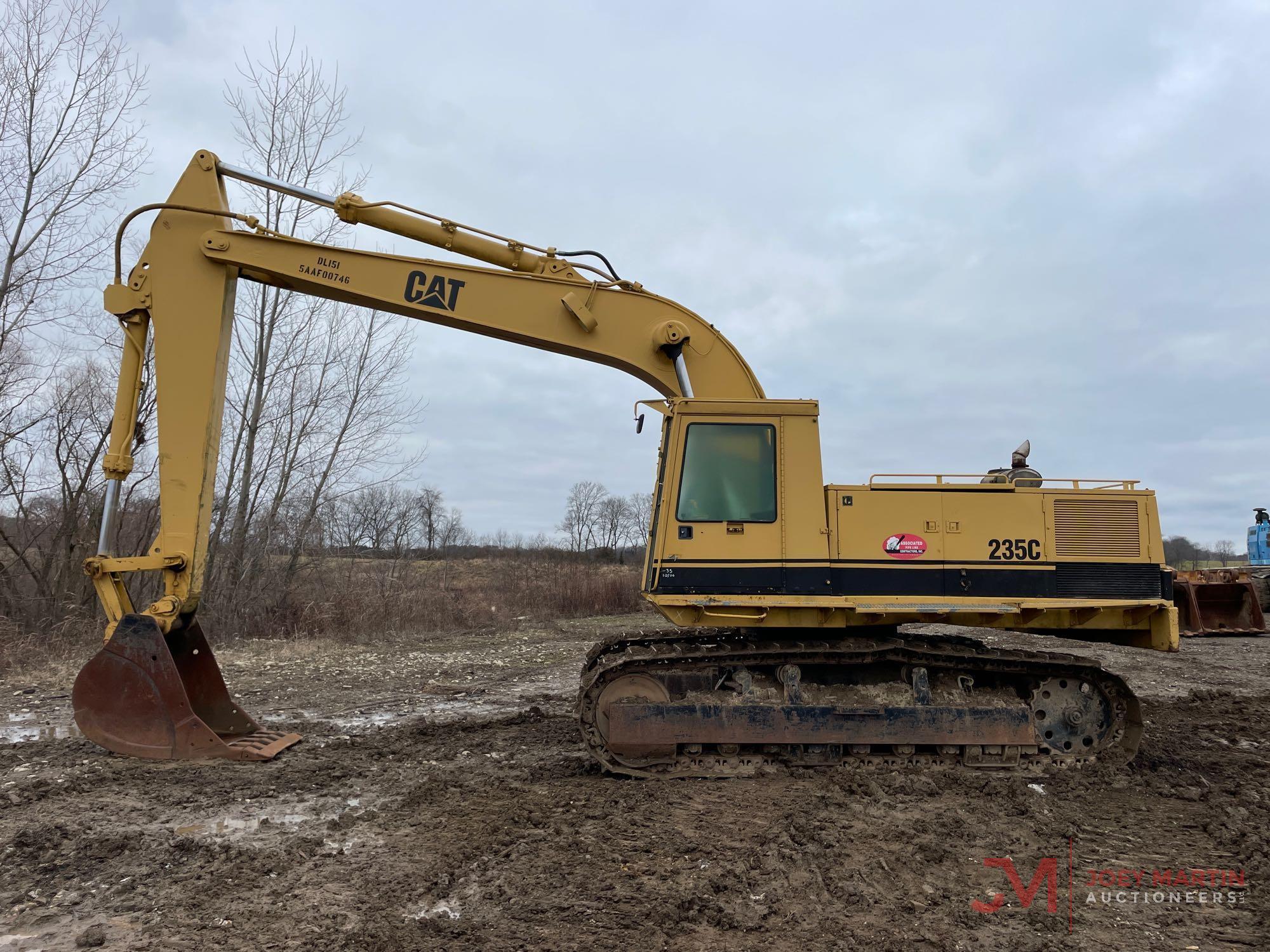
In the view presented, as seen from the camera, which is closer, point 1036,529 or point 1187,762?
point 1036,529

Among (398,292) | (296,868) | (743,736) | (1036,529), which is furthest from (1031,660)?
(398,292)

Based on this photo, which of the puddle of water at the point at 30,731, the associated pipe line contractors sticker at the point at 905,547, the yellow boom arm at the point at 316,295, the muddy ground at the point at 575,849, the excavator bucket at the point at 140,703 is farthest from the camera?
the puddle of water at the point at 30,731

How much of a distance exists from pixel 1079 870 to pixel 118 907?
5.39 meters

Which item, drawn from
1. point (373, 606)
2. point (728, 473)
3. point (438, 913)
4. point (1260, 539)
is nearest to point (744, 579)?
point (728, 473)

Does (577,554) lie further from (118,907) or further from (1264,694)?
(118,907)

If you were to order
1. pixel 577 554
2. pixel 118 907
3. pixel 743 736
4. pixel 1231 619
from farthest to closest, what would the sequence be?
1. pixel 577 554
2. pixel 1231 619
3. pixel 743 736
4. pixel 118 907

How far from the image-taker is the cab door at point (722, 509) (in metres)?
6.28

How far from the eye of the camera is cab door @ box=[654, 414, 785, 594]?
6277mm

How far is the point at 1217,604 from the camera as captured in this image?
54.6ft

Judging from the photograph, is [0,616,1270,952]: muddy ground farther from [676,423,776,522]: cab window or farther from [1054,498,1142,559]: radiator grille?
[676,423,776,522]: cab window

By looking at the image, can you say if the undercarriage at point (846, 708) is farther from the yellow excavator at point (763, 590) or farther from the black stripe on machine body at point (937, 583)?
the black stripe on machine body at point (937, 583)

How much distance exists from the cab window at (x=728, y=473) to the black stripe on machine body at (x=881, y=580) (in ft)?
1.40

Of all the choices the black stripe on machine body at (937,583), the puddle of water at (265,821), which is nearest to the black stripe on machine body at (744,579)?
the black stripe on machine body at (937,583)

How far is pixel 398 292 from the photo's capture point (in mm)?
6992
